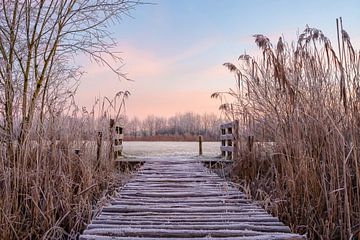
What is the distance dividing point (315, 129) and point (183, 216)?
3.90 feet

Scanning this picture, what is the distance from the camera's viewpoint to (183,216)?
2.79 m

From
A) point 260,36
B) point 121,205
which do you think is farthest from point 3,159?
point 260,36

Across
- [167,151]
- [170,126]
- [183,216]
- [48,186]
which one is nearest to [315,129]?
[183,216]

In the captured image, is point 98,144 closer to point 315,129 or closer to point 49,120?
point 49,120

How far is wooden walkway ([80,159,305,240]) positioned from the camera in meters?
2.39

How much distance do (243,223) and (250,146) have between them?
211cm

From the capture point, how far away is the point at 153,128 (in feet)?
109

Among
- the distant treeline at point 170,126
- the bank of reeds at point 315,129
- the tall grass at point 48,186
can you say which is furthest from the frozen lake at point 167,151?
the distant treeline at point 170,126

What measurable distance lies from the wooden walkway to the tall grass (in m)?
0.27

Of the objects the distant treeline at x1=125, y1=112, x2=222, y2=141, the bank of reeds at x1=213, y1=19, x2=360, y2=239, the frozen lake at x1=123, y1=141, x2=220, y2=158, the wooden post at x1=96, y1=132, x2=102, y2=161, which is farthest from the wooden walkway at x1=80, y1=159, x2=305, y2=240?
the distant treeline at x1=125, y1=112, x2=222, y2=141

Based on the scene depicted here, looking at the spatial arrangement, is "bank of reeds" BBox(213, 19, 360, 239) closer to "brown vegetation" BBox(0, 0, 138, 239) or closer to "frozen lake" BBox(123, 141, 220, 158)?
"brown vegetation" BBox(0, 0, 138, 239)

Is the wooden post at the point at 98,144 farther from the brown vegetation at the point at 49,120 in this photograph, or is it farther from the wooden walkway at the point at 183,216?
the wooden walkway at the point at 183,216

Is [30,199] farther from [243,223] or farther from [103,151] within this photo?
[103,151]

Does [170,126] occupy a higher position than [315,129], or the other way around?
[170,126]
